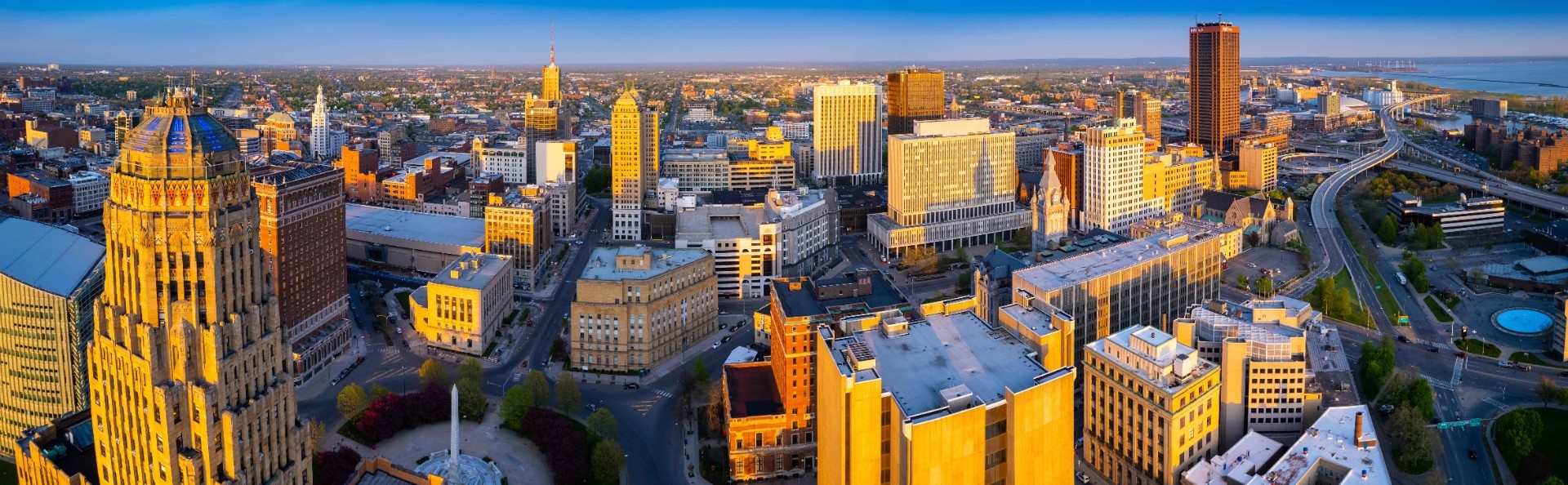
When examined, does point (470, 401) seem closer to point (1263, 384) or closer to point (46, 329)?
point (46, 329)

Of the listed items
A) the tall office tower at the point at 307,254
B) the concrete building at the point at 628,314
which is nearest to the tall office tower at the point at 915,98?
the concrete building at the point at 628,314

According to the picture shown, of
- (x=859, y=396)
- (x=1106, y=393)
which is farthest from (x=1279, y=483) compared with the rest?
(x=859, y=396)

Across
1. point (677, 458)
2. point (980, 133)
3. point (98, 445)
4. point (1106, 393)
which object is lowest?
point (677, 458)

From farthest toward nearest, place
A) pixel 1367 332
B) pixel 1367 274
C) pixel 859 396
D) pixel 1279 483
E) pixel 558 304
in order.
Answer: pixel 1367 274 < pixel 558 304 < pixel 1367 332 < pixel 1279 483 < pixel 859 396

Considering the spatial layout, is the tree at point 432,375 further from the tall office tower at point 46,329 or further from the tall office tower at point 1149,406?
the tall office tower at point 1149,406

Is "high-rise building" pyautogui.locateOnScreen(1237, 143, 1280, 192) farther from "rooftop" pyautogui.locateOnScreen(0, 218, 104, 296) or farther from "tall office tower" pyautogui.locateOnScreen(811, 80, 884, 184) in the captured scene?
"rooftop" pyautogui.locateOnScreen(0, 218, 104, 296)

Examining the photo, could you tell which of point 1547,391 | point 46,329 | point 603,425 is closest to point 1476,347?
point 1547,391

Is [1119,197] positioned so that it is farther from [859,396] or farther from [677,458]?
[859,396]
